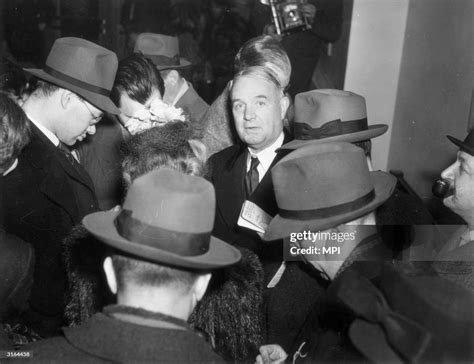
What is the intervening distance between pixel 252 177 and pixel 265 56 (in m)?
0.82

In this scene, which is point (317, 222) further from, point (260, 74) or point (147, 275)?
point (260, 74)

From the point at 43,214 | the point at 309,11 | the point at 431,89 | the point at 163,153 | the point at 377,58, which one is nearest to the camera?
the point at 163,153

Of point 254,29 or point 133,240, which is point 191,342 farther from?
point 254,29

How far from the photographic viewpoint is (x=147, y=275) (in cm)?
138

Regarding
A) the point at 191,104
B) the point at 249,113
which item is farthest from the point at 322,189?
the point at 191,104

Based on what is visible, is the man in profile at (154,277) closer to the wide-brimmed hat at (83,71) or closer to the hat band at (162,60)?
the wide-brimmed hat at (83,71)

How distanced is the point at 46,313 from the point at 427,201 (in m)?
2.80

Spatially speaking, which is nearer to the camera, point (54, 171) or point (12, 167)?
point (12, 167)

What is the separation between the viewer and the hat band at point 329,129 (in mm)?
2578

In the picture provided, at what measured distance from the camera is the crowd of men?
1.31 meters

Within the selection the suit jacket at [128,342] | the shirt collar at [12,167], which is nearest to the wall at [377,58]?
the shirt collar at [12,167]

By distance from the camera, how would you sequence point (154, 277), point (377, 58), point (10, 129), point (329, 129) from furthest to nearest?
point (377, 58), point (329, 129), point (10, 129), point (154, 277)

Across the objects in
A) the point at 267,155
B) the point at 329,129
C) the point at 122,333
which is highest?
the point at 329,129

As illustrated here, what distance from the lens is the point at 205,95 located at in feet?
19.2
